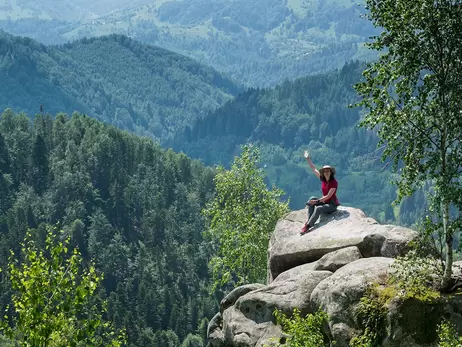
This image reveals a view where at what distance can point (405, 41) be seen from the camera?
2370 cm

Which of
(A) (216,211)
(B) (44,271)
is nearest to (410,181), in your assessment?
(B) (44,271)

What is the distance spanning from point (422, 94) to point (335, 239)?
36.4ft

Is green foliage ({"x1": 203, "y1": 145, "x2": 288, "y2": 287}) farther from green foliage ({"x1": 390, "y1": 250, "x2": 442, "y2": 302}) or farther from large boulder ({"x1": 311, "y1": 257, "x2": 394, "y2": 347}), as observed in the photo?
green foliage ({"x1": 390, "y1": 250, "x2": 442, "y2": 302})

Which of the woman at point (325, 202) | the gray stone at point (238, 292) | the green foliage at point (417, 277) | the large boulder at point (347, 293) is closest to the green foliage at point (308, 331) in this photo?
the large boulder at point (347, 293)

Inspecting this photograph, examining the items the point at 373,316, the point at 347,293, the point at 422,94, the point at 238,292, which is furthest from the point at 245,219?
the point at 422,94

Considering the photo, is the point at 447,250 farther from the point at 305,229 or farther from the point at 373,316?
the point at 305,229

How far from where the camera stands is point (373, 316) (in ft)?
84.3

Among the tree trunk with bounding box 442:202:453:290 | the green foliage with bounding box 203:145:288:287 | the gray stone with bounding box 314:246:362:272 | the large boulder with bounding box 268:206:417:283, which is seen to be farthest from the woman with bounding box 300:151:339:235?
the green foliage with bounding box 203:145:288:287

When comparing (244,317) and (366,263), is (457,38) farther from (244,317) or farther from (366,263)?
(244,317)

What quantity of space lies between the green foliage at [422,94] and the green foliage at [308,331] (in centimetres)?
539

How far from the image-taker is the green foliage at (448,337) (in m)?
22.1

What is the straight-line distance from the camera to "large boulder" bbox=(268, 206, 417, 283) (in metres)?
30.8

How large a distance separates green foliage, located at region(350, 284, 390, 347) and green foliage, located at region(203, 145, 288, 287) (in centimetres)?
2258

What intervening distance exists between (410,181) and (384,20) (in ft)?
18.0
